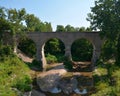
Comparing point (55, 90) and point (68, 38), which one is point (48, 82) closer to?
point (55, 90)

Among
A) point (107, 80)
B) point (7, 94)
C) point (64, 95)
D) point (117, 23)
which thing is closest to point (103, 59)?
point (117, 23)

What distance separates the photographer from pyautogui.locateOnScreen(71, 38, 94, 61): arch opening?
58062mm

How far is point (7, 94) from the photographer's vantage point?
2711cm

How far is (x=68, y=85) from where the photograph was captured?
36125 millimetres

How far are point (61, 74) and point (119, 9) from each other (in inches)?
562

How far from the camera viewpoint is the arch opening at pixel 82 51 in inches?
2286

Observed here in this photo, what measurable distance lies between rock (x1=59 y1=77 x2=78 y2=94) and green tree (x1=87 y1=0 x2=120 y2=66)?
30.5 feet

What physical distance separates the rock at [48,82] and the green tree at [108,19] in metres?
11.0

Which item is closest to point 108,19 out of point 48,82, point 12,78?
point 48,82

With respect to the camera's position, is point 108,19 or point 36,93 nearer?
point 36,93

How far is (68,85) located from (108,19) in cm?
1356

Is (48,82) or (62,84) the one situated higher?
(48,82)

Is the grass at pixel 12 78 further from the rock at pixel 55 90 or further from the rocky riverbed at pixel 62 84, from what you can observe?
the rock at pixel 55 90

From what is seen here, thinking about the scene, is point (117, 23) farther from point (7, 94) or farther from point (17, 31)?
point (7, 94)
